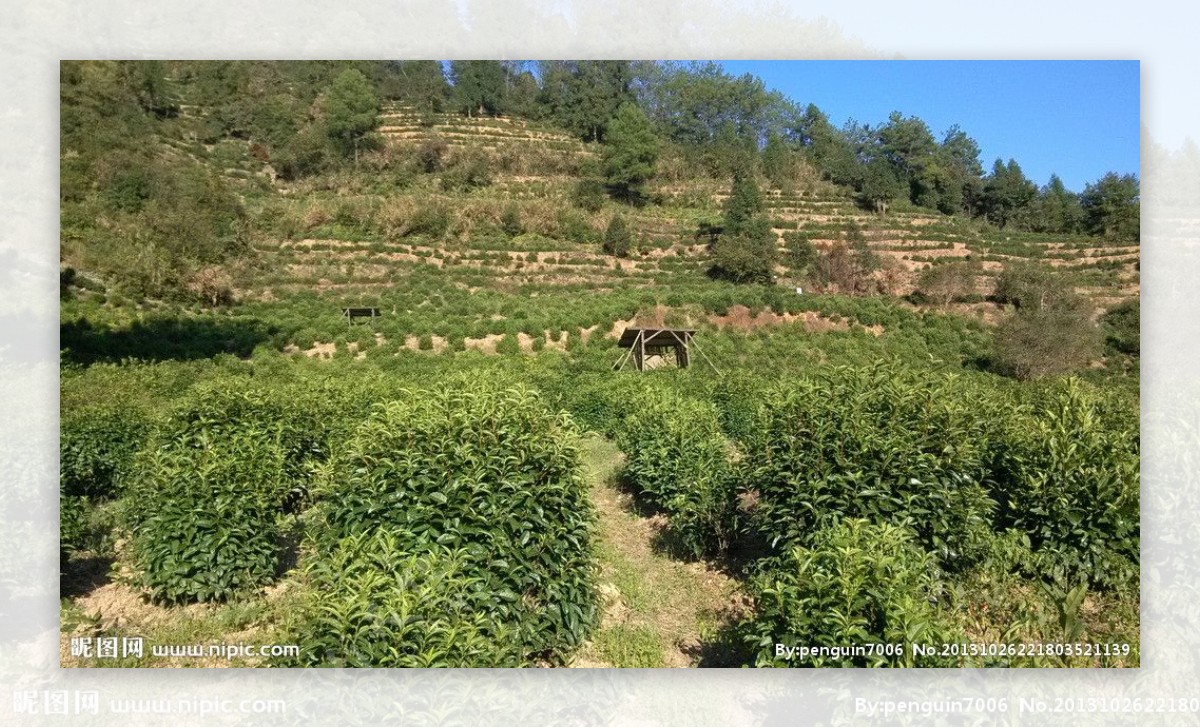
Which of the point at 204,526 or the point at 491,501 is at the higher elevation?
the point at 491,501

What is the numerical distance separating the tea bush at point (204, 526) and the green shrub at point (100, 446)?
1533mm

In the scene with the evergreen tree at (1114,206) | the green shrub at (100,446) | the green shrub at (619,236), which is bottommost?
the green shrub at (100,446)

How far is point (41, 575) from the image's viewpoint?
5129 mm

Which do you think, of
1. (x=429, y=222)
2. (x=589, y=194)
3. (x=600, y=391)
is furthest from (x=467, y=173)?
(x=600, y=391)

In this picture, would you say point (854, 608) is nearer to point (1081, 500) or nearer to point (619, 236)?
point (1081, 500)

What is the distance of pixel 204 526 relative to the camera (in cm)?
500

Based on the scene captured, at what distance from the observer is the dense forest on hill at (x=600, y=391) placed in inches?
161

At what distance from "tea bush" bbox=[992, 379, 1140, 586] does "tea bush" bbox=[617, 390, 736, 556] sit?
99.9 inches

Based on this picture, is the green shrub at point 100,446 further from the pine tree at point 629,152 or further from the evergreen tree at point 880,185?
the evergreen tree at point 880,185

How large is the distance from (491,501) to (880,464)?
280 centimetres

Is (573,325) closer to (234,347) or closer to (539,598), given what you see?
(234,347)

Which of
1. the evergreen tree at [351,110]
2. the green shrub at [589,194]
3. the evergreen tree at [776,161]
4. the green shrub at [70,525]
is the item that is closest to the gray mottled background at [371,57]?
→ the green shrub at [70,525]

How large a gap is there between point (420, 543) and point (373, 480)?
0.59m

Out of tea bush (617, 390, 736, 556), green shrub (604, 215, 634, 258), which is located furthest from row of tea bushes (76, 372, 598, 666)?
green shrub (604, 215, 634, 258)
